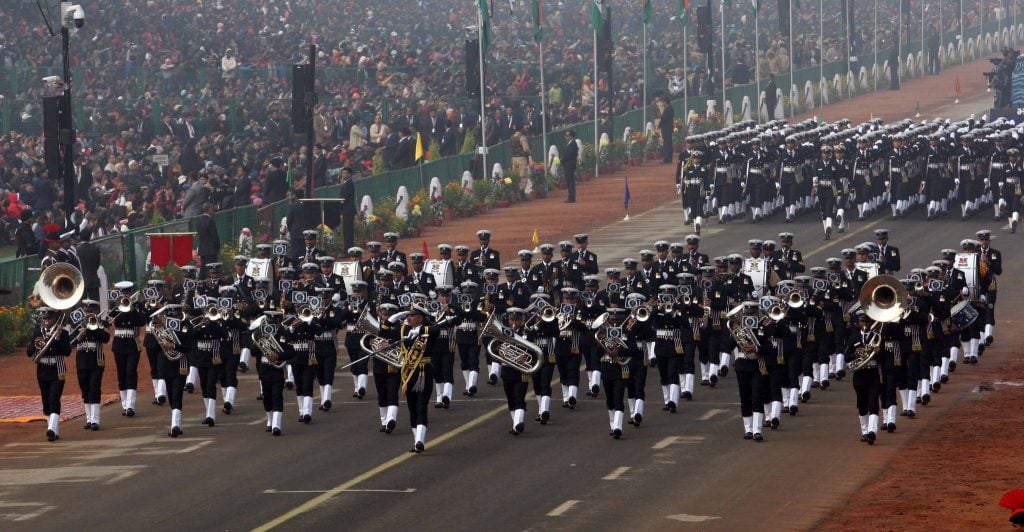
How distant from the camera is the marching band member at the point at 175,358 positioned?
27359mm

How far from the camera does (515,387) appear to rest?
26703 millimetres

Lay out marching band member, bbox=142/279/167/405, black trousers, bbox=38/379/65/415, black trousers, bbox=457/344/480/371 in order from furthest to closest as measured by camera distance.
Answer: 1. black trousers, bbox=457/344/480/371
2. marching band member, bbox=142/279/167/405
3. black trousers, bbox=38/379/65/415

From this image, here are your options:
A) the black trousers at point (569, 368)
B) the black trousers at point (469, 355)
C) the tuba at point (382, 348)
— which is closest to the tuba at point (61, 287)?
the tuba at point (382, 348)

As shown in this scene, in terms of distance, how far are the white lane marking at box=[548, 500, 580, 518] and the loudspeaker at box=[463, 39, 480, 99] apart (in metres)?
31.3

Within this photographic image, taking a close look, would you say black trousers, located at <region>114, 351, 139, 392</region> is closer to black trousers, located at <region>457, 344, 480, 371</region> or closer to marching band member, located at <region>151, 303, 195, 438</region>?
marching band member, located at <region>151, 303, 195, 438</region>

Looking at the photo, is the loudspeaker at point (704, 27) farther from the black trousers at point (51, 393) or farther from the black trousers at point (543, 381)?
the black trousers at point (51, 393)

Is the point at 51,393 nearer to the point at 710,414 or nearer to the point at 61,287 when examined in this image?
the point at 61,287

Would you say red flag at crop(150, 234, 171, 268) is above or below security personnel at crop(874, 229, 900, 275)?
above

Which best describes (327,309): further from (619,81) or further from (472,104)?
(619,81)

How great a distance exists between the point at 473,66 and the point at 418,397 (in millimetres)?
27952

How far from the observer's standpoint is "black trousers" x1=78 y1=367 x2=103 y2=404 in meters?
27.9

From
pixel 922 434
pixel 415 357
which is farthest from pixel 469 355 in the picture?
pixel 922 434

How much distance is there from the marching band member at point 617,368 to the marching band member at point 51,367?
24.9 ft

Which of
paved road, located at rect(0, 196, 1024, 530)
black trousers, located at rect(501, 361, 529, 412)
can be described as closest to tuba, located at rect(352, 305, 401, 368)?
paved road, located at rect(0, 196, 1024, 530)
